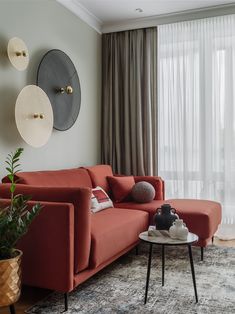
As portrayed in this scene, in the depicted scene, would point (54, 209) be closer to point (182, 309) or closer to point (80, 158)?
point (182, 309)

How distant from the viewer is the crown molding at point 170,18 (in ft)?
13.8

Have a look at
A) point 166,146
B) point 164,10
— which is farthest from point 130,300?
point 164,10

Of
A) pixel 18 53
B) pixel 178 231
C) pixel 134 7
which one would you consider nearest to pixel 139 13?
pixel 134 7

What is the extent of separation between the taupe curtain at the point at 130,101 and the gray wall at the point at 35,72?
0.14 meters

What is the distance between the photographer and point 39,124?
3348mm

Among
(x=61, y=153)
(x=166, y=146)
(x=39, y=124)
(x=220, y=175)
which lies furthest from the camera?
(x=166, y=146)

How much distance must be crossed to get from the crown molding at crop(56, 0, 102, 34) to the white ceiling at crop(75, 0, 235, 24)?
0.04 meters

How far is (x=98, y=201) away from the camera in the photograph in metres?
3.39

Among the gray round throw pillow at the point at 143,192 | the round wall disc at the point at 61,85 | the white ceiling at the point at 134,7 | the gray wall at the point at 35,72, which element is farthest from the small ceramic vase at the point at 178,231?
the white ceiling at the point at 134,7

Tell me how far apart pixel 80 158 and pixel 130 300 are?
2.26 metres

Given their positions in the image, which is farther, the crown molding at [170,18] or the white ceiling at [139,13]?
the crown molding at [170,18]

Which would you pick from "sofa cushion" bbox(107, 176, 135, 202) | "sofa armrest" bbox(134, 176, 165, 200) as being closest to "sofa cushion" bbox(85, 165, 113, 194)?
"sofa cushion" bbox(107, 176, 135, 202)

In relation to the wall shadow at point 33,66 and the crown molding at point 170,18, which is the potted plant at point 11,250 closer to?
the wall shadow at point 33,66

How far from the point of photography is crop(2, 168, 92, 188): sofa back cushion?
287cm
